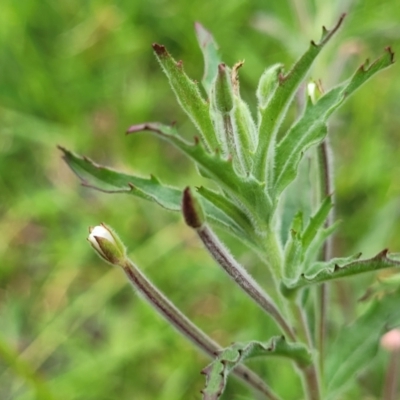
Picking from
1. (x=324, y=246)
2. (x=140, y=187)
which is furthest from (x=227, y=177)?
(x=324, y=246)

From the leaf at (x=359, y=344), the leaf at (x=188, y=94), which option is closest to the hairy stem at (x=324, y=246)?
the leaf at (x=359, y=344)

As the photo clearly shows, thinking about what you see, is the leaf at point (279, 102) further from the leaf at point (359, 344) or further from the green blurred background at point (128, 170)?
the green blurred background at point (128, 170)

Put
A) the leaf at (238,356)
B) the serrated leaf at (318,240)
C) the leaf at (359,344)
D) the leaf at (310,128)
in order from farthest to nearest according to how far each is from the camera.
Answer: the leaf at (359,344), the serrated leaf at (318,240), the leaf at (310,128), the leaf at (238,356)

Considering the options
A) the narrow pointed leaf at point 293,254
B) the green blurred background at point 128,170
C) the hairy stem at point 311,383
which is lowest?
the hairy stem at point 311,383

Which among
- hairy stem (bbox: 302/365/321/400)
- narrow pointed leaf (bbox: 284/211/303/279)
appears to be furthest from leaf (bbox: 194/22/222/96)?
hairy stem (bbox: 302/365/321/400)

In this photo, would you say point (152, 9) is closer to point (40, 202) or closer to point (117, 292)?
point (40, 202)

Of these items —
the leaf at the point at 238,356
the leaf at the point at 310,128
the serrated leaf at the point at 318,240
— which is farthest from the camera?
Answer: the serrated leaf at the point at 318,240
